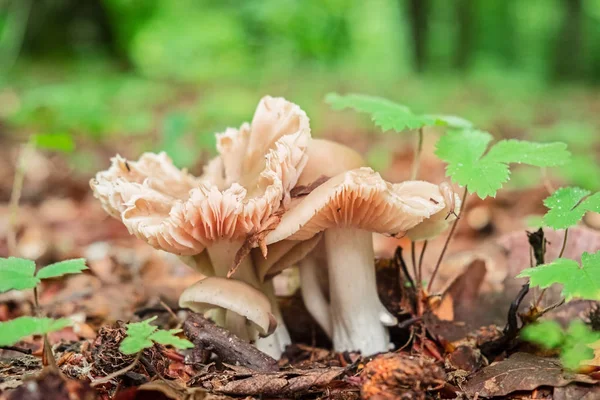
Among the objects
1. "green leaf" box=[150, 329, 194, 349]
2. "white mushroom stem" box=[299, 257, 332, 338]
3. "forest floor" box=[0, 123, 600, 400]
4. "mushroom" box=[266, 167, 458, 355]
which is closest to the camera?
"green leaf" box=[150, 329, 194, 349]

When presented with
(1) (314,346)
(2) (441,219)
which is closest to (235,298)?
(1) (314,346)

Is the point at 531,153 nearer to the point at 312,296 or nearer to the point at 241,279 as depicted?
the point at 312,296

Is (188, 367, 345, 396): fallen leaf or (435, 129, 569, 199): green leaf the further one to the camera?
(435, 129, 569, 199): green leaf

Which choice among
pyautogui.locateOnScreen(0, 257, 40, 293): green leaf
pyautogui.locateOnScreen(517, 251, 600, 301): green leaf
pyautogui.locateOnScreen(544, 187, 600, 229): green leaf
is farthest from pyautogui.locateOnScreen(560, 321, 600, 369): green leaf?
pyautogui.locateOnScreen(0, 257, 40, 293): green leaf

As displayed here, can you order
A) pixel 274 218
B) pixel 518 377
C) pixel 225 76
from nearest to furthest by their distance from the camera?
pixel 518 377 < pixel 274 218 < pixel 225 76

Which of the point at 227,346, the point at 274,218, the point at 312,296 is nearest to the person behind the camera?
the point at 274,218

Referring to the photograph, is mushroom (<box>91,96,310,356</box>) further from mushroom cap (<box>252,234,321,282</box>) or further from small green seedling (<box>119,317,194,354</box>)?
small green seedling (<box>119,317,194,354</box>)

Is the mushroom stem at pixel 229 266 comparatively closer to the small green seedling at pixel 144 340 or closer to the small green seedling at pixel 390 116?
the small green seedling at pixel 144 340
